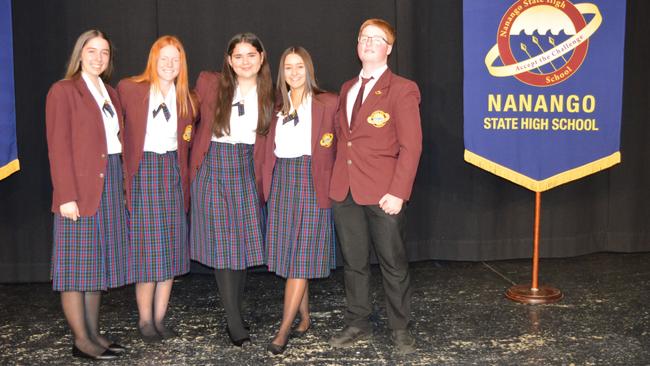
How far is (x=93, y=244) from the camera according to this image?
3.29m

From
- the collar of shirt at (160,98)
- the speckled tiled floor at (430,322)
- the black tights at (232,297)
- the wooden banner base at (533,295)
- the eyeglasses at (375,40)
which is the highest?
the eyeglasses at (375,40)

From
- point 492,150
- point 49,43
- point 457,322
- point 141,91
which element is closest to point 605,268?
point 492,150

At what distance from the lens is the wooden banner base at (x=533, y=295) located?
420 cm

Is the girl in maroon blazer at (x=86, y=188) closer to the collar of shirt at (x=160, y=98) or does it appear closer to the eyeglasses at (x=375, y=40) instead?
the collar of shirt at (x=160, y=98)

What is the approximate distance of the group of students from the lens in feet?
10.8

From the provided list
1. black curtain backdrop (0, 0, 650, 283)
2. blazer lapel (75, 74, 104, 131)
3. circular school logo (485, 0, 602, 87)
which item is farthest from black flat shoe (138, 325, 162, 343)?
circular school logo (485, 0, 602, 87)

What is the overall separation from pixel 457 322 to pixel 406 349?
54 centimetres

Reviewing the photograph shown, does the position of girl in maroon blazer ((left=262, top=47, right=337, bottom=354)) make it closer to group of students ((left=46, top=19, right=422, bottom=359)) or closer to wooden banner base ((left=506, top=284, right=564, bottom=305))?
group of students ((left=46, top=19, right=422, bottom=359))

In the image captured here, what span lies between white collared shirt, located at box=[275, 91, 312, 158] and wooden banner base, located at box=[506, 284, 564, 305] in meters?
1.63

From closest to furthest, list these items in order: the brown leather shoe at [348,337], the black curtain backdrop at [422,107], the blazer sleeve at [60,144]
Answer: the blazer sleeve at [60,144] → the brown leather shoe at [348,337] → the black curtain backdrop at [422,107]

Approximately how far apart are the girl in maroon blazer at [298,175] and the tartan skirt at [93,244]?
2.21 feet

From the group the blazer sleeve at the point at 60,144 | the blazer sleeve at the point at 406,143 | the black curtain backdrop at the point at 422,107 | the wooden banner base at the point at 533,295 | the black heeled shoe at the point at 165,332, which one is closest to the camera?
the blazer sleeve at the point at 60,144

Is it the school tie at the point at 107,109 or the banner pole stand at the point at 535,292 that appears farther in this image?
the banner pole stand at the point at 535,292

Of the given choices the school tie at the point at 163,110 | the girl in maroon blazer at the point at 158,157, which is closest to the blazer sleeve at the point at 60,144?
the girl in maroon blazer at the point at 158,157
